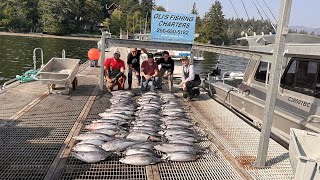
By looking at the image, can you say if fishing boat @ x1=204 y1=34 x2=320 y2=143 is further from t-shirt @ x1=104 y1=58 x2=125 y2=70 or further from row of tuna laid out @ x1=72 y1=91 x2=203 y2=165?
t-shirt @ x1=104 y1=58 x2=125 y2=70

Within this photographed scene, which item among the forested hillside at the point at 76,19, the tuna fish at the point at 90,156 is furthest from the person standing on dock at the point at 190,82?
the forested hillside at the point at 76,19

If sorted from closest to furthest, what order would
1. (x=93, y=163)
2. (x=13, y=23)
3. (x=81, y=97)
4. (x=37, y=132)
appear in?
(x=93, y=163) → (x=37, y=132) → (x=81, y=97) → (x=13, y=23)

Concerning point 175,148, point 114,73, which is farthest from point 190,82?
point 175,148

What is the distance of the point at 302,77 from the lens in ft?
25.2

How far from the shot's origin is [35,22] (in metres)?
93.9

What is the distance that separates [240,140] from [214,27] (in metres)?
97.6

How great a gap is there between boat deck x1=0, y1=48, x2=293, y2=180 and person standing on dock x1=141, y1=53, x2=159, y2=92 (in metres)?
1.74

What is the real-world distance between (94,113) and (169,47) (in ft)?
12.9

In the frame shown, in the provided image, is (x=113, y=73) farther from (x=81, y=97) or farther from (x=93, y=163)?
(x=93, y=163)

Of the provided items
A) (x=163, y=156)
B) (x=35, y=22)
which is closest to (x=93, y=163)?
(x=163, y=156)

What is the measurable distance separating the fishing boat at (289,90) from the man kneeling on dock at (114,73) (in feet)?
11.0

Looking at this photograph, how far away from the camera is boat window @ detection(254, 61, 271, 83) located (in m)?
9.53

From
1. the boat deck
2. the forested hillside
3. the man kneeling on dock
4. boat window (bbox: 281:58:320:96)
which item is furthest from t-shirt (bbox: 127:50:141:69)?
the forested hillside

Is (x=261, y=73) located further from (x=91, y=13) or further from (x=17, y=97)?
(x=91, y=13)
